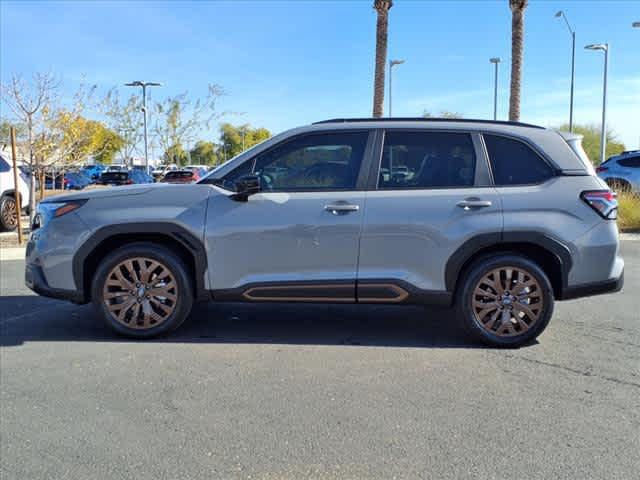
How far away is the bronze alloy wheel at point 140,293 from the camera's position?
471 centimetres

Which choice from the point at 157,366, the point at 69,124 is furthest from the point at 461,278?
the point at 69,124

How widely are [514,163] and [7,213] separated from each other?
451 inches

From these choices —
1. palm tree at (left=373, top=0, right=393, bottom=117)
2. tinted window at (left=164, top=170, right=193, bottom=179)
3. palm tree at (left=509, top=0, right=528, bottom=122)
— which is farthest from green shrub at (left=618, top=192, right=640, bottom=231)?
tinted window at (left=164, top=170, right=193, bottom=179)

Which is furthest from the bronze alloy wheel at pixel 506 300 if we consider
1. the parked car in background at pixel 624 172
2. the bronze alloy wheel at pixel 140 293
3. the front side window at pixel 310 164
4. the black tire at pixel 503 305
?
the parked car in background at pixel 624 172

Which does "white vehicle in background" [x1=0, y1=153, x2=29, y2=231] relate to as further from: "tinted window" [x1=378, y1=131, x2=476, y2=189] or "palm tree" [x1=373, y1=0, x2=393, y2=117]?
"palm tree" [x1=373, y1=0, x2=393, y2=117]

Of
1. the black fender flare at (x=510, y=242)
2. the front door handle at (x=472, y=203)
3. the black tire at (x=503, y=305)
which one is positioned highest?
the front door handle at (x=472, y=203)

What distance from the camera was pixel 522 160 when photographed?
4.67 m

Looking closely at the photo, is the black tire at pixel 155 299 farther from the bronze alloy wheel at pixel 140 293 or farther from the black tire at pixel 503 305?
the black tire at pixel 503 305

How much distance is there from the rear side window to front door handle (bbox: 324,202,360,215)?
47.8 inches

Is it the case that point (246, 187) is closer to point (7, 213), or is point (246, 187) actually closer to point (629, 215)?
point (7, 213)

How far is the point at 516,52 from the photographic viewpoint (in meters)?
18.5

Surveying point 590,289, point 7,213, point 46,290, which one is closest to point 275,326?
point 46,290

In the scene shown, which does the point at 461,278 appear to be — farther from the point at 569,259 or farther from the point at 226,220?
the point at 226,220

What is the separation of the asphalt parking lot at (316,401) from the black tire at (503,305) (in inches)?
5.7
